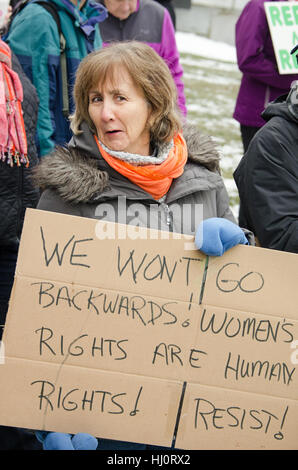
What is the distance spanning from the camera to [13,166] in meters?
2.43

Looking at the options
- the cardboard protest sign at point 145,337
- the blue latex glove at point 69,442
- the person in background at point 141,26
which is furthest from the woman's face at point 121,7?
the blue latex glove at point 69,442

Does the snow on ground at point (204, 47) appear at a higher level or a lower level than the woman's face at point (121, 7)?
lower

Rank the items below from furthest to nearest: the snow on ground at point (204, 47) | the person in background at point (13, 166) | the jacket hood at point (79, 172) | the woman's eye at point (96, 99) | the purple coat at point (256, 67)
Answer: the snow on ground at point (204, 47) → the purple coat at point (256, 67) → the person in background at point (13, 166) → the woman's eye at point (96, 99) → the jacket hood at point (79, 172)

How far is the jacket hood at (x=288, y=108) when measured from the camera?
2.21 metres

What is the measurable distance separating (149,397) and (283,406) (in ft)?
1.23

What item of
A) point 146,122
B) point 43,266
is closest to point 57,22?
point 146,122

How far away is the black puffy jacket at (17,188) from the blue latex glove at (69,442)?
989 millimetres

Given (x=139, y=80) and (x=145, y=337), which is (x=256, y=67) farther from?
(x=145, y=337)

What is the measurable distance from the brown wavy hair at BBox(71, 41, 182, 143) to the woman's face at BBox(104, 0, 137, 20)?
2.02 meters

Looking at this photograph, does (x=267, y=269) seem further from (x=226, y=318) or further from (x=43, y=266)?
(x=43, y=266)

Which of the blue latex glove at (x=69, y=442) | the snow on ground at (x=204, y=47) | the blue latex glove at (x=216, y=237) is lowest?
the snow on ground at (x=204, y=47)

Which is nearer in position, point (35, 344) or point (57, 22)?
point (35, 344)

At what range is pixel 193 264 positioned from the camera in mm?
1681

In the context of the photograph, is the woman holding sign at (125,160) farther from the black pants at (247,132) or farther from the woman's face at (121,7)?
the black pants at (247,132)
